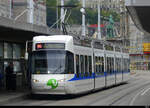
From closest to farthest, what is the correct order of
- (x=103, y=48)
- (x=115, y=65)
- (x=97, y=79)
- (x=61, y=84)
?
(x=61, y=84)
(x=97, y=79)
(x=103, y=48)
(x=115, y=65)

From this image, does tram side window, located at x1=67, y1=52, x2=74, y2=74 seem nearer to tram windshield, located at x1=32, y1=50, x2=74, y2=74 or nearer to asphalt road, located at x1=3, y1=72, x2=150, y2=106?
tram windshield, located at x1=32, y1=50, x2=74, y2=74

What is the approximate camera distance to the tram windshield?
64.0ft

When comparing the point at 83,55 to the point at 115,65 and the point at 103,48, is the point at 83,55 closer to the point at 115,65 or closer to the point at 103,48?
the point at 103,48

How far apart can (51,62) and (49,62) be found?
101 mm

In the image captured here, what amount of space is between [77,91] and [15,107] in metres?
5.23

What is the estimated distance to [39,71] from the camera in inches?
776

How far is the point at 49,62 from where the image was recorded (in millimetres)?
19688

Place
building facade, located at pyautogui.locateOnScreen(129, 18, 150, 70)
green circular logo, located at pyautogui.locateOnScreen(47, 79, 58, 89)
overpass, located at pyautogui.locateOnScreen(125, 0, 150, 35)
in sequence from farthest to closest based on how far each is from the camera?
building facade, located at pyautogui.locateOnScreen(129, 18, 150, 70) < green circular logo, located at pyautogui.locateOnScreen(47, 79, 58, 89) < overpass, located at pyautogui.locateOnScreen(125, 0, 150, 35)

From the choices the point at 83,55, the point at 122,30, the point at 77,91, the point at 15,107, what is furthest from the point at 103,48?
the point at 122,30

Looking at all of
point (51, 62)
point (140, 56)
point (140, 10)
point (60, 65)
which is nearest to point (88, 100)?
point (60, 65)

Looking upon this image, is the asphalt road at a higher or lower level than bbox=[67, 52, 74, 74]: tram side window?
lower

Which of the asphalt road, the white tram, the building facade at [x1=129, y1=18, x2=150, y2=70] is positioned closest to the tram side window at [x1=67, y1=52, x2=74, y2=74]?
the white tram

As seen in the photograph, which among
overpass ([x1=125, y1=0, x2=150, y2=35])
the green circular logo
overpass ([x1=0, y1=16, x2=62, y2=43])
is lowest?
the green circular logo

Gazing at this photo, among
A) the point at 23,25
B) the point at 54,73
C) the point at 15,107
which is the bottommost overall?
the point at 15,107
